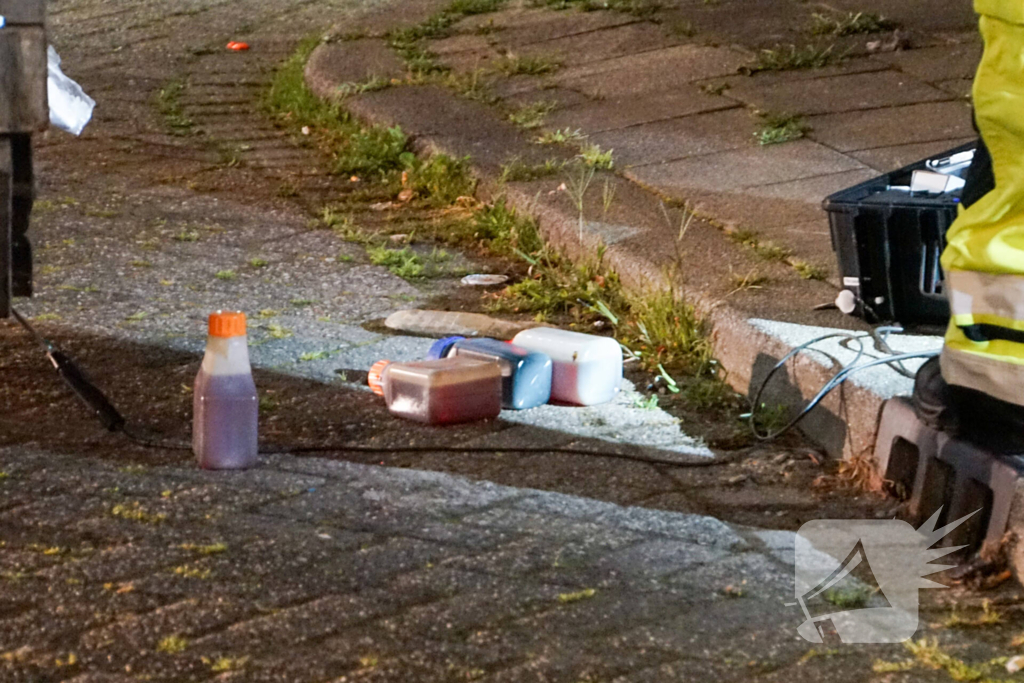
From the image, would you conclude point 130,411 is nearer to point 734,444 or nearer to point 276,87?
point 734,444

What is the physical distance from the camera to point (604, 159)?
4.50 meters

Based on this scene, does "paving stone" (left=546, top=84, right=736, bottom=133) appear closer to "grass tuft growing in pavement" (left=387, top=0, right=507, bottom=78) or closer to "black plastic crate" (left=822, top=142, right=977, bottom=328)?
"grass tuft growing in pavement" (left=387, top=0, right=507, bottom=78)

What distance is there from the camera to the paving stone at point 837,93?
498 centimetres

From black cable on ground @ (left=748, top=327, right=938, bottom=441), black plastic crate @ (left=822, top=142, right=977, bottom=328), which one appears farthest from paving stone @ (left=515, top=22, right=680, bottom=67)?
black cable on ground @ (left=748, top=327, right=938, bottom=441)

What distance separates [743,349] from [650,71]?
280 cm

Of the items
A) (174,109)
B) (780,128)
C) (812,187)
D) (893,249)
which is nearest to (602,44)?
(780,128)

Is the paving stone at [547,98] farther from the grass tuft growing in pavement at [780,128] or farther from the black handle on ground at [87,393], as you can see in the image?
the black handle on ground at [87,393]

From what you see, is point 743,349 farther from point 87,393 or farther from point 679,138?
point 679,138

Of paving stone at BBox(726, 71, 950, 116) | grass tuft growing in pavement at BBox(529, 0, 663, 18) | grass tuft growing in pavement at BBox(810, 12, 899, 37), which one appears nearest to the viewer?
paving stone at BBox(726, 71, 950, 116)

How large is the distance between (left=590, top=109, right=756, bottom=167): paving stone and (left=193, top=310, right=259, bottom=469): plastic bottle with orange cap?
2.17 m

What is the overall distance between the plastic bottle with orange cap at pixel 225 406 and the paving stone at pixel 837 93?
2.90m

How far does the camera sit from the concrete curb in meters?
2.73

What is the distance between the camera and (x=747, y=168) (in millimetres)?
4383

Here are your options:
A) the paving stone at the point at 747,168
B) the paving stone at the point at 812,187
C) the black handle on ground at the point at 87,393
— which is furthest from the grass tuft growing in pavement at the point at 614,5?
the black handle on ground at the point at 87,393
